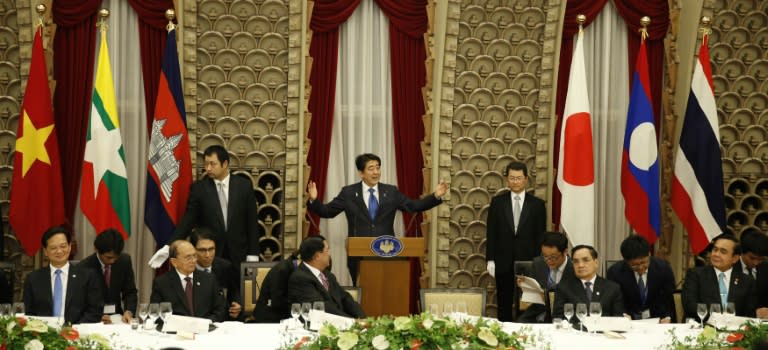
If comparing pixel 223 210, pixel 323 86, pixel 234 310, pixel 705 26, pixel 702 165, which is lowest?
pixel 234 310

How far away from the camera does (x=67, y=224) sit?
29.7 ft

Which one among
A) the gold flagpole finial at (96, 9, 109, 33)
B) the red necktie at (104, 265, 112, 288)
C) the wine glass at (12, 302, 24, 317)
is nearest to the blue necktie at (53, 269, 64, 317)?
the red necktie at (104, 265, 112, 288)

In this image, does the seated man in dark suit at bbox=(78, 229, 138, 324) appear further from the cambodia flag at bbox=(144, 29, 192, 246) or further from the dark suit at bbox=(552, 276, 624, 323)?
the dark suit at bbox=(552, 276, 624, 323)

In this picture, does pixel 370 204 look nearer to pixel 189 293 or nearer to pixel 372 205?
pixel 372 205

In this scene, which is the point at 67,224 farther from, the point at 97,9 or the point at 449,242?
the point at 449,242

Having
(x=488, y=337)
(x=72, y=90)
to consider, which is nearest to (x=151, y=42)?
(x=72, y=90)

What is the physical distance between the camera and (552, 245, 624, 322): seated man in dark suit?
6.36 m

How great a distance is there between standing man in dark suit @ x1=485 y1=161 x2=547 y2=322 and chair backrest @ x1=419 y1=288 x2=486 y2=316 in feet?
5.88

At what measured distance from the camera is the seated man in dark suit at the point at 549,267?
7148 mm

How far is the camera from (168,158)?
339 inches

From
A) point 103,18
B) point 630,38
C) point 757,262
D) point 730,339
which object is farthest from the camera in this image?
point 630,38

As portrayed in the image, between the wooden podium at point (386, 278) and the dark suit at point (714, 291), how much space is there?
197 cm

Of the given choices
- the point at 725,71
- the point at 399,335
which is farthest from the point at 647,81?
the point at 399,335

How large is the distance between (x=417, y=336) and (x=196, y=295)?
2.35 meters
